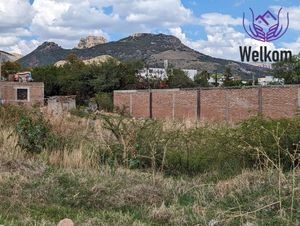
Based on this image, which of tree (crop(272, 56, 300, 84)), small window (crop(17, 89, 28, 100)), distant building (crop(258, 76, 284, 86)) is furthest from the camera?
distant building (crop(258, 76, 284, 86))

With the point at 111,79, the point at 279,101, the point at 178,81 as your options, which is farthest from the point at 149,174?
the point at 178,81

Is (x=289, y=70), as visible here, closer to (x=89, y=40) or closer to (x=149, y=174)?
(x=149, y=174)

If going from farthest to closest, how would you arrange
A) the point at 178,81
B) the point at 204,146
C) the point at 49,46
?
the point at 49,46 → the point at 178,81 → the point at 204,146

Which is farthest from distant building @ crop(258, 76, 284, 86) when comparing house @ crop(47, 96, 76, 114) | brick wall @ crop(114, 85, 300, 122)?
house @ crop(47, 96, 76, 114)

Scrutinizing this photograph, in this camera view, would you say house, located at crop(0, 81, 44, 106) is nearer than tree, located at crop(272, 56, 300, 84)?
Yes

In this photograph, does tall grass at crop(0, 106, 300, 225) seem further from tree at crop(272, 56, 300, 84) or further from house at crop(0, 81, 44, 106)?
tree at crop(272, 56, 300, 84)

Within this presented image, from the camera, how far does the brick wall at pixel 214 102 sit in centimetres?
3378

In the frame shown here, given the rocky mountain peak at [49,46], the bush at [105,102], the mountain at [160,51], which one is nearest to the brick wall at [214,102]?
the bush at [105,102]

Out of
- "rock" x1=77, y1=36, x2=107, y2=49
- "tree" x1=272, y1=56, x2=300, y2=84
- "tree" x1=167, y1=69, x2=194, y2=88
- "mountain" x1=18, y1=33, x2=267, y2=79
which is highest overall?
"rock" x1=77, y1=36, x2=107, y2=49

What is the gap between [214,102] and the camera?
4038 cm

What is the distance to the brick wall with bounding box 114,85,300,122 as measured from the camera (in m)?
33.8

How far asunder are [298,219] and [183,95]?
127 feet

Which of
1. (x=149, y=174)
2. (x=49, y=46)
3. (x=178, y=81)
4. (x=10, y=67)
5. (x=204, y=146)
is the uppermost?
(x=49, y=46)

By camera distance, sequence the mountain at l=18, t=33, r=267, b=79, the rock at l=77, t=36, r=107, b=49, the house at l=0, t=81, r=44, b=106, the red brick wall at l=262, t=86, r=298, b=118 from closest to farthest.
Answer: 1. the red brick wall at l=262, t=86, r=298, b=118
2. the house at l=0, t=81, r=44, b=106
3. the mountain at l=18, t=33, r=267, b=79
4. the rock at l=77, t=36, r=107, b=49
